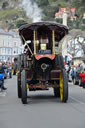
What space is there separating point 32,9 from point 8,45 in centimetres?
4194

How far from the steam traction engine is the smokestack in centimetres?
11774

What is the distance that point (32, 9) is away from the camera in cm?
14475

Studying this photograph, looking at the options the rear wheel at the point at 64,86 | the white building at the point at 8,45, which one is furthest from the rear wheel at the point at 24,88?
the white building at the point at 8,45

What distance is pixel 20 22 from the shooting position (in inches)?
4872

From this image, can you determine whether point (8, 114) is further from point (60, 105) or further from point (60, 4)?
point (60, 4)

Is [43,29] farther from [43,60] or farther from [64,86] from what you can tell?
[64,86]

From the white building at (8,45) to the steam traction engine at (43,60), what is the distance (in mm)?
85439

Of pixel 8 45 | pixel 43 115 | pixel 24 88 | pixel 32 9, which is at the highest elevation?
pixel 32 9

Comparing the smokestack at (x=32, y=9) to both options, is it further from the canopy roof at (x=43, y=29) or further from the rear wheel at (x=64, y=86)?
the rear wheel at (x=64, y=86)

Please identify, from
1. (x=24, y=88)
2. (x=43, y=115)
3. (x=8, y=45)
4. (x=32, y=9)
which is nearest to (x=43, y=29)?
(x=24, y=88)

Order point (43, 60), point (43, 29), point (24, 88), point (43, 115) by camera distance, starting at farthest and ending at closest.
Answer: point (43, 29), point (43, 60), point (24, 88), point (43, 115)

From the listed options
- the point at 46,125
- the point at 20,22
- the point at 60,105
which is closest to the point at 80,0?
the point at 60,105

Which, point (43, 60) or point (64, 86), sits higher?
point (43, 60)

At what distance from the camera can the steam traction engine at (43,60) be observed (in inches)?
564
